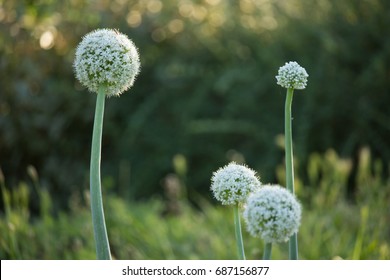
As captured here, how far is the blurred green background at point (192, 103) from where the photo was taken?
4145mm

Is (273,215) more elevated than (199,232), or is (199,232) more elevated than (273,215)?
(273,215)

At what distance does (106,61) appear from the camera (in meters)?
1.30

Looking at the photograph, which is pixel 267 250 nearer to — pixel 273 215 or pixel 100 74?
pixel 273 215

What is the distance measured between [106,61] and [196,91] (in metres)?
3.49

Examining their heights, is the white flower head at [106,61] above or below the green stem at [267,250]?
above

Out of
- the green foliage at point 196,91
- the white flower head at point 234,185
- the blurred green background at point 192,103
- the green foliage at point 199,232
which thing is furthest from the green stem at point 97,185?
the green foliage at point 196,91

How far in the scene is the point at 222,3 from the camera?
503 centimetres

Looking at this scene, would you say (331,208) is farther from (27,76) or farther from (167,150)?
(27,76)

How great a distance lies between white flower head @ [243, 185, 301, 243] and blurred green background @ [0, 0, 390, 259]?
2.35 meters

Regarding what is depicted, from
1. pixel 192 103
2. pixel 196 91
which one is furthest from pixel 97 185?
pixel 196 91

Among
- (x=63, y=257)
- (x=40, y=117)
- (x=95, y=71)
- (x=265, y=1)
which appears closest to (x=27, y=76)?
(x=40, y=117)

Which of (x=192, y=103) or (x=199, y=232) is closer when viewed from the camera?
(x=199, y=232)

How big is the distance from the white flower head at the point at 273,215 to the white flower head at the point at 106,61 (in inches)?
17.0

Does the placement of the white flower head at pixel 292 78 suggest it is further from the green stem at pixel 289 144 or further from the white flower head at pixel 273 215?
the white flower head at pixel 273 215
